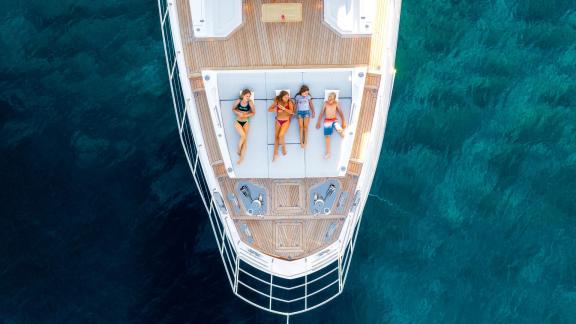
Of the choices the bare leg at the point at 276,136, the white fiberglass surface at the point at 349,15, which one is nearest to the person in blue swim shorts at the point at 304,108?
the bare leg at the point at 276,136

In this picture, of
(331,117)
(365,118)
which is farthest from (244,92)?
(365,118)

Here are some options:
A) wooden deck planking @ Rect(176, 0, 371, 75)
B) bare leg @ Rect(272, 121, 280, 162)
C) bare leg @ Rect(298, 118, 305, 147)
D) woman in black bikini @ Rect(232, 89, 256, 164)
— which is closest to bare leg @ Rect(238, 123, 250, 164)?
woman in black bikini @ Rect(232, 89, 256, 164)

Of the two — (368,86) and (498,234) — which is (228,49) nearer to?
(368,86)

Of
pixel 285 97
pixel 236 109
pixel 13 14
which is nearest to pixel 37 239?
pixel 13 14

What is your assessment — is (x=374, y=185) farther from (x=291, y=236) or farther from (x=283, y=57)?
(x=283, y=57)

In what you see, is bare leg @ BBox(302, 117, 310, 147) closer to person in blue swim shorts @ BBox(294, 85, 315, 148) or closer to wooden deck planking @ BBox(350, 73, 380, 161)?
person in blue swim shorts @ BBox(294, 85, 315, 148)

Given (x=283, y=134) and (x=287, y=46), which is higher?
(x=287, y=46)
